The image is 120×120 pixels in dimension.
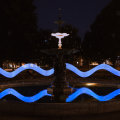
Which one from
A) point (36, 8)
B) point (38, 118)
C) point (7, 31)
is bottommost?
point (38, 118)

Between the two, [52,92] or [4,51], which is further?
[4,51]

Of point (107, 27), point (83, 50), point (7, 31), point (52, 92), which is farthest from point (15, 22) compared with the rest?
point (83, 50)

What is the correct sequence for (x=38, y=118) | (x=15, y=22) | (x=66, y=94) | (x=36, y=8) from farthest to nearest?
1. (x=36, y=8)
2. (x=15, y=22)
3. (x=66, y=94)
4. (x=38, y=118)

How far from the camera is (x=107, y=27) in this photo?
31.4 metres

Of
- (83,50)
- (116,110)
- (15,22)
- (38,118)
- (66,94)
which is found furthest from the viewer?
(83,50)

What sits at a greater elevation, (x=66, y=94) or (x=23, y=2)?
(x=23, y=2)

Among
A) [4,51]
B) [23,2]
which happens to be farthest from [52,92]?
[23,2]

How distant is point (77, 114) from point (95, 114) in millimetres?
682

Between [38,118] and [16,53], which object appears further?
[16,53]

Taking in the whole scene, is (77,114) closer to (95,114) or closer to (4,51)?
(95,114)

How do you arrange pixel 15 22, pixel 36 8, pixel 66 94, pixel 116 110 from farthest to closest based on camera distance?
pixel 36 8 < pixel 15 22 < pixel 66 94 < pixel 116 110

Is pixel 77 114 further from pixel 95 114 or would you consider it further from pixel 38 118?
pixel 38 118

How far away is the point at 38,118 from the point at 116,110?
303 cm

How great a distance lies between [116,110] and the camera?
24.6 ft
